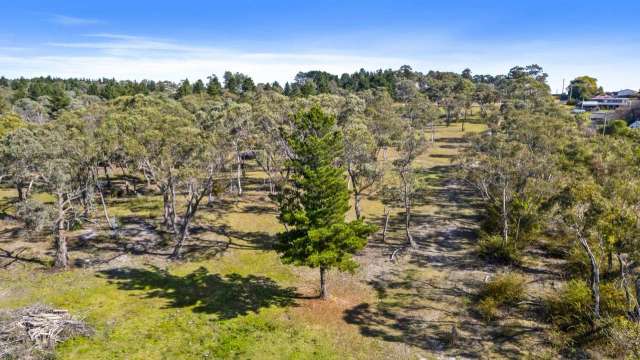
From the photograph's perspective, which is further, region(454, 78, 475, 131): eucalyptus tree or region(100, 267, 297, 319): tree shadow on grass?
region(454, 78, 475, 131): eucalyptus tree

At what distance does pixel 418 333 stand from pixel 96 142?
1279 inches

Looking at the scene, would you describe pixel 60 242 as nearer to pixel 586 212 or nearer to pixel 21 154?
pixel 21 154

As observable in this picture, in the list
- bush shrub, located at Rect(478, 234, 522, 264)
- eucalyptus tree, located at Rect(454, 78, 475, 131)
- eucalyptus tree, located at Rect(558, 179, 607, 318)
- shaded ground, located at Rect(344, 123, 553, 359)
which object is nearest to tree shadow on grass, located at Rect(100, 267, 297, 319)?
shaded ground, located at Rect(344, 123, 553, 359)

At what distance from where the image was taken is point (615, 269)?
1174 inches

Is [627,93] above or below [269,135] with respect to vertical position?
above

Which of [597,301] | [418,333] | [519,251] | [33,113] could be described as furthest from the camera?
[33,113]

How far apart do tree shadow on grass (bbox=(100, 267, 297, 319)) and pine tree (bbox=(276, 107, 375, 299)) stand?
17.0ft

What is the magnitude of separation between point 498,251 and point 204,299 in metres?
25.7

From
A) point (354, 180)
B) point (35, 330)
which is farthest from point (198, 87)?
point (35, 330)

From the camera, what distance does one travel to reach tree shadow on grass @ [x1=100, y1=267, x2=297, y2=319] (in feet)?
93.2

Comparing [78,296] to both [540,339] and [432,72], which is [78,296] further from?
[432,72]

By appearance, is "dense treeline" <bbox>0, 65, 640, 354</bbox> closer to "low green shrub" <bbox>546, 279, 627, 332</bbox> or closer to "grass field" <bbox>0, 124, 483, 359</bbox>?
"low green shrub" <bbox>546, 279, 627, 332</bbox>

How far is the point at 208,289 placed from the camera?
3086cm

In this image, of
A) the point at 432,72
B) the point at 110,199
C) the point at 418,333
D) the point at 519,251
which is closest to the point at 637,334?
the point at 418,333
